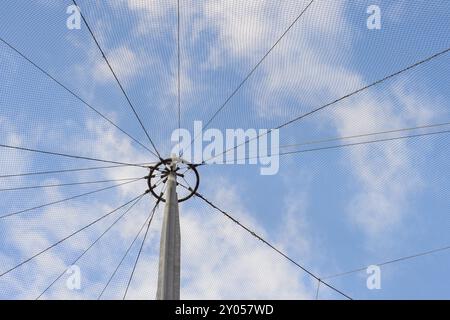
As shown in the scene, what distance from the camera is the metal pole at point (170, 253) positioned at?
15.1m

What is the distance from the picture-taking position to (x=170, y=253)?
16.1 metres

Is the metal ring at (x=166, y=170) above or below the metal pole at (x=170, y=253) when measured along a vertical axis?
above

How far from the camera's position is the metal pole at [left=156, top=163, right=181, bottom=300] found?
15066mm

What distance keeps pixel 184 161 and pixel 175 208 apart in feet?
12.1

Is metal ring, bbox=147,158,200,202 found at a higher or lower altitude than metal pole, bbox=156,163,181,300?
higher
